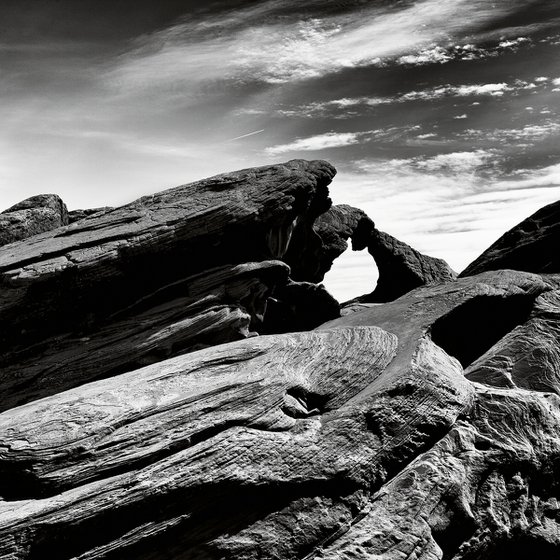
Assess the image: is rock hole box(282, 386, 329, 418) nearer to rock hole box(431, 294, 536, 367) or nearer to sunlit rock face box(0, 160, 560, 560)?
sunlit rock face box(0, 160, 560, 560)

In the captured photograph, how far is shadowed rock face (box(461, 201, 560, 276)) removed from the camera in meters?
33.8

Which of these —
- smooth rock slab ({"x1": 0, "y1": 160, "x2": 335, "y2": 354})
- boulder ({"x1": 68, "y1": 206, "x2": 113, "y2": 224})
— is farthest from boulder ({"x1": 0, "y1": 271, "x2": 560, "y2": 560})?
boulder ({"x1": 68, "y1": 206, "x2": 113, "y2": 224})

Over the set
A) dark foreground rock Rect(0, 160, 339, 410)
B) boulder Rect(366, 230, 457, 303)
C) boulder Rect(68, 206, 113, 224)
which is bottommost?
boulder Rect(366, 230, 457, 303)

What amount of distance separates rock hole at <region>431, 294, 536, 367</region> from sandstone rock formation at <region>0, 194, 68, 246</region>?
56.9 feet

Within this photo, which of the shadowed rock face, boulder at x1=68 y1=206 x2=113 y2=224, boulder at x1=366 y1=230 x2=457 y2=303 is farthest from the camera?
boulder at x1=366 y1=230 x2=457 y2=303

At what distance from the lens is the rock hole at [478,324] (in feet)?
79.3

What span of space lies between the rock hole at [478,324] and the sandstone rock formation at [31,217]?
17347 millimetres

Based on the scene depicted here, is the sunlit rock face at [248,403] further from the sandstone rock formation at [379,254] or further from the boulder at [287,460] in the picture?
the sandstone rock formation at [379,254]

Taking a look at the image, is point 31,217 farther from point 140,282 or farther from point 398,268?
point 398,268

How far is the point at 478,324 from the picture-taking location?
2584 centimetres

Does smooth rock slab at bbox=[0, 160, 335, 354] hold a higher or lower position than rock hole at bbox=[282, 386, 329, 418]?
higher

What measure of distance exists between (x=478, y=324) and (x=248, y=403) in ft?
39.9

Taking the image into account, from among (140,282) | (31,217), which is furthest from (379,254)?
(31,217)

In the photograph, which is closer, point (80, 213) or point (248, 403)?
point (248, 403)
